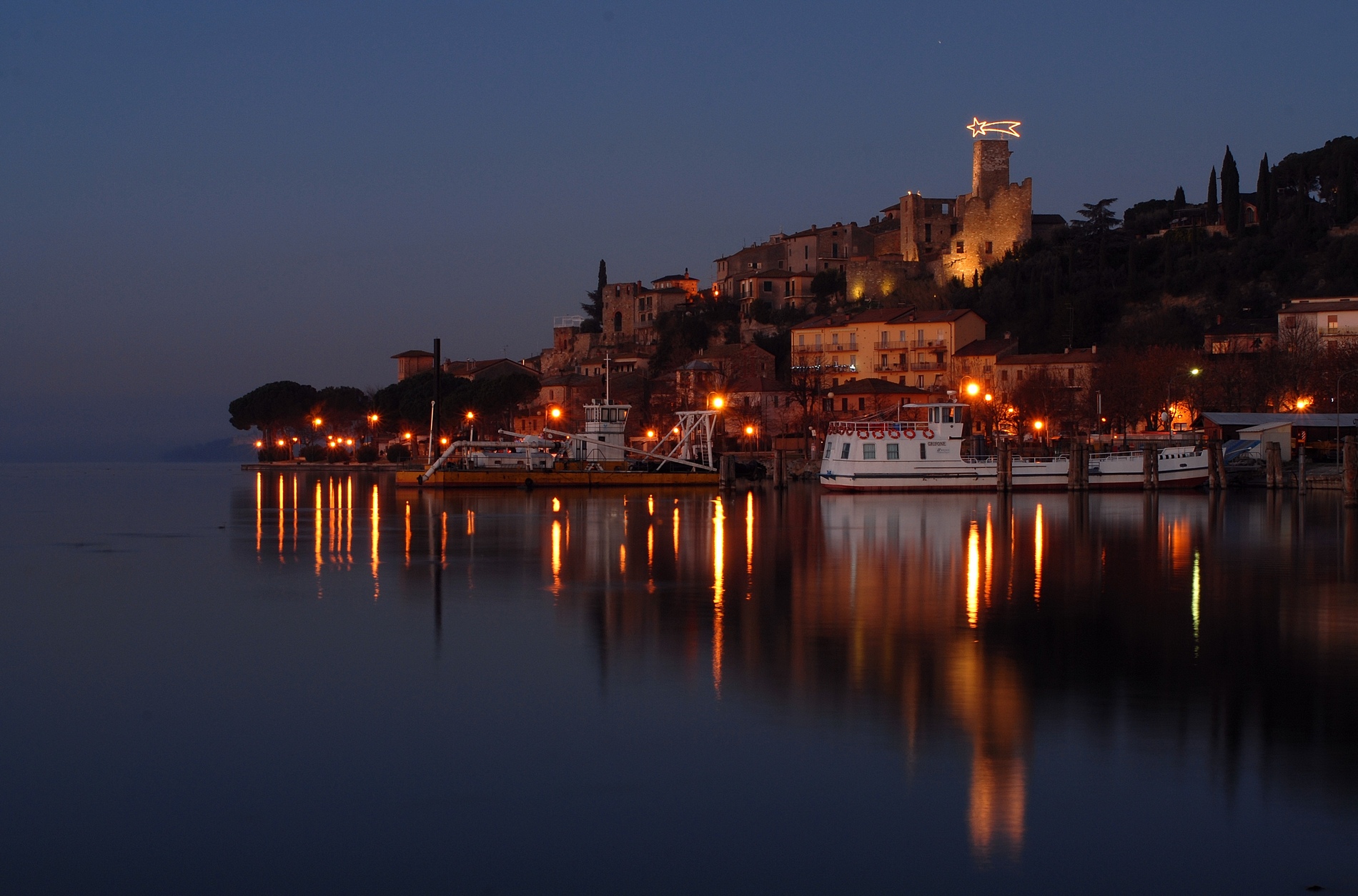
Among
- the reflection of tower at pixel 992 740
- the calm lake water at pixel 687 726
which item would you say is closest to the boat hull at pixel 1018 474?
the calm lake water at pixel 687 726

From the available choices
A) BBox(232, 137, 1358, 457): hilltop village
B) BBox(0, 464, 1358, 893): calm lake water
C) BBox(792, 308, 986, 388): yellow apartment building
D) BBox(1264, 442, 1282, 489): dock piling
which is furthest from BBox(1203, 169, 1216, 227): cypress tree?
BBox(0, 464, 1358, 893): calm lake water

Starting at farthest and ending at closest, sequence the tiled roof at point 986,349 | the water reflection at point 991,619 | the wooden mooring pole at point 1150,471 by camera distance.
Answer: the tiled roof at point 986,349 → the wooden mooring pole at point 1150,471 → the water reflection at point 991,619

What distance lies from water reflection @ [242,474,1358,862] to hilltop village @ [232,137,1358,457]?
35483 millimetres

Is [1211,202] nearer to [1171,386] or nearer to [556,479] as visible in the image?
[1171,386]

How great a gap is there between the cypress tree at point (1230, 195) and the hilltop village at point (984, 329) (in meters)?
0.15

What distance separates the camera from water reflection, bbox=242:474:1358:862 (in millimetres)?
11000

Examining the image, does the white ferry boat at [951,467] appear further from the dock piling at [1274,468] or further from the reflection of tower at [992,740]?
the reflection of tower at [992,740]

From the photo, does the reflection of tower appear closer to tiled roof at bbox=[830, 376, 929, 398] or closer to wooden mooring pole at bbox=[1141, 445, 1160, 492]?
wooden mooring pole at bbox=[1141, 445, 1160, 492]

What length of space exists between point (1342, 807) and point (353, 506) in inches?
1557

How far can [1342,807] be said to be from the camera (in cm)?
890

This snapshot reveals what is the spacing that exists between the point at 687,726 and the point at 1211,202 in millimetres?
93938

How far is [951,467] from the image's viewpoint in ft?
161

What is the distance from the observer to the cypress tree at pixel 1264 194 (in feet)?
293

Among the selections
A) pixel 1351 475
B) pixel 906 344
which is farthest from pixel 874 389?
pixel 1351 475
